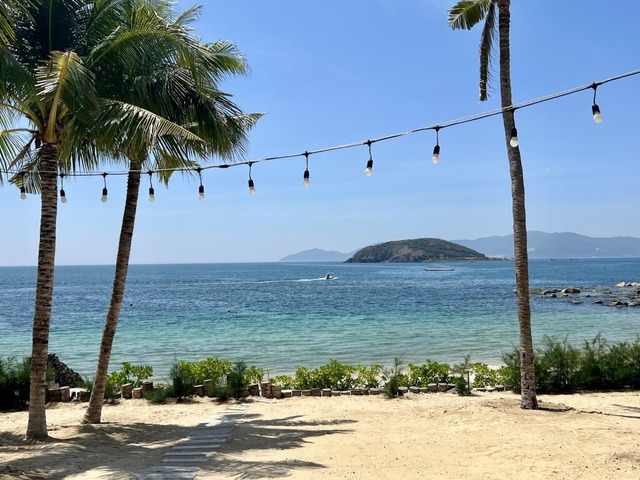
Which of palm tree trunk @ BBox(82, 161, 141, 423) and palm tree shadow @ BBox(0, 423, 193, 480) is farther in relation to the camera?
palm tree trunk @ BBox(82, 161, 141, 423)

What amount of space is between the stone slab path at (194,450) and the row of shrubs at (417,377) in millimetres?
2071

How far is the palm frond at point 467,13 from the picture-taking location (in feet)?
34.6

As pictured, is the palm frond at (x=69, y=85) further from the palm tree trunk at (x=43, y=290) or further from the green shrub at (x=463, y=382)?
the green shrub at (x=463, y=382)

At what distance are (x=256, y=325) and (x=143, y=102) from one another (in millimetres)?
25636

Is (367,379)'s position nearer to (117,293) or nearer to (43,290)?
(117,293)

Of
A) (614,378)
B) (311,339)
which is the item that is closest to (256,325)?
(311,339)

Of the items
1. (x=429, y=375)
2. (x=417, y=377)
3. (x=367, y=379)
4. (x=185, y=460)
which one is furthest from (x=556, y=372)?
(x=185, y=460)

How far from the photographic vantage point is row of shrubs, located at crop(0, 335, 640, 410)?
461 inches

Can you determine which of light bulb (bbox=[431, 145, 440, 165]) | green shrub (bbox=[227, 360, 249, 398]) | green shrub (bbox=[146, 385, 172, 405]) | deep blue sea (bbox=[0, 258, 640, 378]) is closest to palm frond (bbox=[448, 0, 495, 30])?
light bulb (bbox=[431, 145, 440, 165])

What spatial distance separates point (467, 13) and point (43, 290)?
8.99 m

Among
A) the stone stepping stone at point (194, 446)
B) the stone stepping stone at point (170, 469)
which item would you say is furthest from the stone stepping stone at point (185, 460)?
the stone stepping stone at point (194, 446)

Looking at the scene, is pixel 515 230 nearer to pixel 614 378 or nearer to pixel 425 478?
pixel 614 378

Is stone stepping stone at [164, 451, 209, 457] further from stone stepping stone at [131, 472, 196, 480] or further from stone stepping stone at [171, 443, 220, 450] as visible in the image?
stone stepping stone at [131, 472, 196, 480]

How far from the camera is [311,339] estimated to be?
86.2 ft
